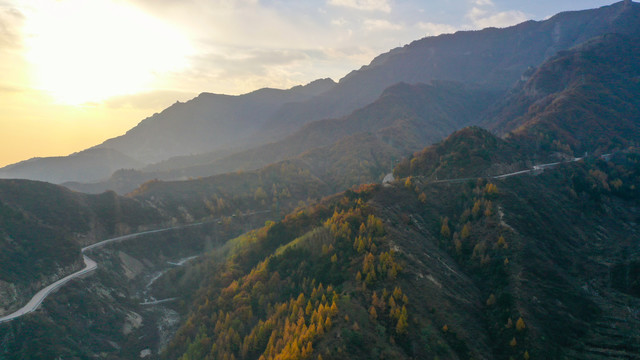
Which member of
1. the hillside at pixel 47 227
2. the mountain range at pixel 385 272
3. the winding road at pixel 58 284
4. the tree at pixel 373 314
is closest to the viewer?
the tree at pixel 373 314

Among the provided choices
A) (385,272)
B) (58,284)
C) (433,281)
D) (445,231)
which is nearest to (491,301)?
(433,281)

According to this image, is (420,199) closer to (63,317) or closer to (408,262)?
(408,262)

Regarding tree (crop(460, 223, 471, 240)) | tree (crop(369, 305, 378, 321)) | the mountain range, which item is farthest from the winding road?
tree (crop(460, 223, 471, 240))

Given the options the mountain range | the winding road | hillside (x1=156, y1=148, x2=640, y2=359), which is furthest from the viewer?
the winding road

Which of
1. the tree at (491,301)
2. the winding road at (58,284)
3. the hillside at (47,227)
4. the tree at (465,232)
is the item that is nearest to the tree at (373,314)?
the tree at (491,301)

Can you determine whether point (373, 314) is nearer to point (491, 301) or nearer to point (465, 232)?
point (491, 301)

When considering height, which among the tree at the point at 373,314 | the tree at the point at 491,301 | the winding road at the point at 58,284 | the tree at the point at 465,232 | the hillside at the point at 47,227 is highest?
the hillside at the point at 47,227

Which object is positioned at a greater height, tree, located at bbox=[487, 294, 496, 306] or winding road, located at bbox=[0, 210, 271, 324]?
winding road, located at bbox=[0, 210, 271, 324]

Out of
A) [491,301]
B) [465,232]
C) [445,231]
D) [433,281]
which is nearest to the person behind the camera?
[491,301]

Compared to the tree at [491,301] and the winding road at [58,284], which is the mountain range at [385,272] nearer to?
the tree at [491,301]

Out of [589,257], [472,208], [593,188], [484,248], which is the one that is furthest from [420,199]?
[593,188]

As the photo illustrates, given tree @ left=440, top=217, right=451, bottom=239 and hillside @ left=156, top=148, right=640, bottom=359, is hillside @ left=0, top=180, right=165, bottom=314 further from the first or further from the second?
tree @ left=440, top=217, right=451, bottom=239
